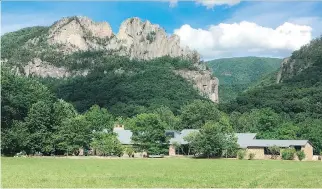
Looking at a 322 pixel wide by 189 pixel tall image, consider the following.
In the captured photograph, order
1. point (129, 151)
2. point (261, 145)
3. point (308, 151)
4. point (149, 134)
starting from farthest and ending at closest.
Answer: point (261, 145) < point (308, 151) < point (149, 134) < point (129, 151)

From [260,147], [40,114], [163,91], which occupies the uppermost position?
[163,91]

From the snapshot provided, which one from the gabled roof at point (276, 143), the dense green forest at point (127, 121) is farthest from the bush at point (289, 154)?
the dense green forest at point (127, 121)

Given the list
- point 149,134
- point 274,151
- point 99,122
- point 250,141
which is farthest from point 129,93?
point 274,151

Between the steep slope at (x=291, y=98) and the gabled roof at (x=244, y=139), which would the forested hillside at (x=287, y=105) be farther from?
the gabled roof at (x=244, y=139)

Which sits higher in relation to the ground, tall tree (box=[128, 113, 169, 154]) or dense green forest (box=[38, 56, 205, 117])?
dense green forest (box=[38, 56, 205, 117])

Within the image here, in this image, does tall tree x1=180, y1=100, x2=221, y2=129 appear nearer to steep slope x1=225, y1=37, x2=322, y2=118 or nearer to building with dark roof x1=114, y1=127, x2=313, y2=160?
building with dark roof x1=114, y1=127, x2=313, y2=160

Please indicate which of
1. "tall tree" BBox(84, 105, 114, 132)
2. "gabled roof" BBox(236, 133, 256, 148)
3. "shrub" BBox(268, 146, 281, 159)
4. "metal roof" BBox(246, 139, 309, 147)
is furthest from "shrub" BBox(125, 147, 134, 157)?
"shrub" BBox(268, 146, 281, 159)

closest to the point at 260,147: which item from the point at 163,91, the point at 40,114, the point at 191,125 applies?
the point at 191,125

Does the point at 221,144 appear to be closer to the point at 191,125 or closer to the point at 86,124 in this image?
the point at 86,124

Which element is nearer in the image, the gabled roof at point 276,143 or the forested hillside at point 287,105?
the gabled roof at point 276,143

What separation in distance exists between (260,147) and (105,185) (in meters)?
54.9

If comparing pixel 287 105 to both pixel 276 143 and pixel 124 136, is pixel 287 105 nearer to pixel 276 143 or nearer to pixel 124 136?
pixel 276 143

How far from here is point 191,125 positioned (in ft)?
348

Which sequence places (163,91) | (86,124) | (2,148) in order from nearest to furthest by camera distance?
(2,148)
(86,124)
(163,91)
